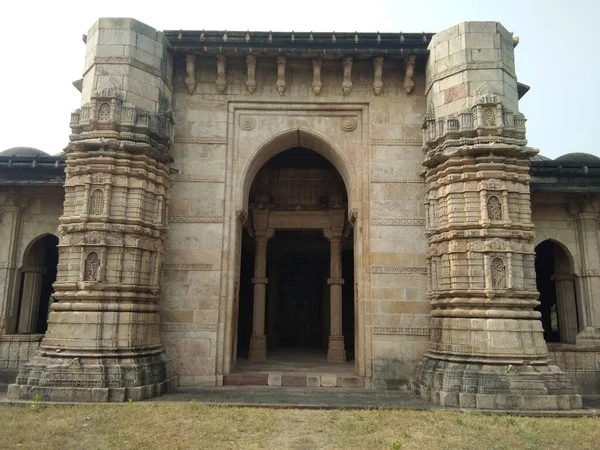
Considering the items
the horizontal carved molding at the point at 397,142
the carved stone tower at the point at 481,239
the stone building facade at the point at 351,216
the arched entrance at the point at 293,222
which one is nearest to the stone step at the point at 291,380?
the stone building facade at the point at 351,216

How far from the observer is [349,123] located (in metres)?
13.0

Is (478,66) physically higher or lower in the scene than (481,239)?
higher

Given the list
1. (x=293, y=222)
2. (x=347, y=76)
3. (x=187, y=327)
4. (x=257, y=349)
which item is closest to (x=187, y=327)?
(x=187, y=327)

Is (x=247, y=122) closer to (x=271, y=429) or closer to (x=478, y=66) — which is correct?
(x=478, y=66)

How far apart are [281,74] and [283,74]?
56 mm

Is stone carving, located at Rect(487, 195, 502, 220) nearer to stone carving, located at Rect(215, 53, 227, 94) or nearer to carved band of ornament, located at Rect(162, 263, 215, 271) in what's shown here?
carved band of ornament, located at Rect(162, 263, 215, 271)

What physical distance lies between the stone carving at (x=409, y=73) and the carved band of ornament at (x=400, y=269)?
15.8 ft

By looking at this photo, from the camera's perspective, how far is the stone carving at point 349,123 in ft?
42.4

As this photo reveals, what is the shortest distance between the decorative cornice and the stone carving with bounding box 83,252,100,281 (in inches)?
89.6

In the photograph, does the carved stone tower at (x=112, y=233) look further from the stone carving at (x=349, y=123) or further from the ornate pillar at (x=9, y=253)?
the stone carving at (x=349, y=123)

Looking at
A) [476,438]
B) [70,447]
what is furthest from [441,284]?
[70,447]

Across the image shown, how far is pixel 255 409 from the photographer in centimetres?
919

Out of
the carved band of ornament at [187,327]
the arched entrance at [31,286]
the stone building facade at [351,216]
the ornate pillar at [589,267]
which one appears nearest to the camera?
the stone building facade at [351,216]

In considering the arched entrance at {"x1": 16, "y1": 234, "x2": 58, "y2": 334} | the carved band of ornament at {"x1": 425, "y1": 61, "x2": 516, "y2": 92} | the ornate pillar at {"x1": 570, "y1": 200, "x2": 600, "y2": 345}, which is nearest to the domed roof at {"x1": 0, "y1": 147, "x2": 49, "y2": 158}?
the arched entrance at {"x1": 16, "y1": 234, "x2": 58, "y2": 334}
